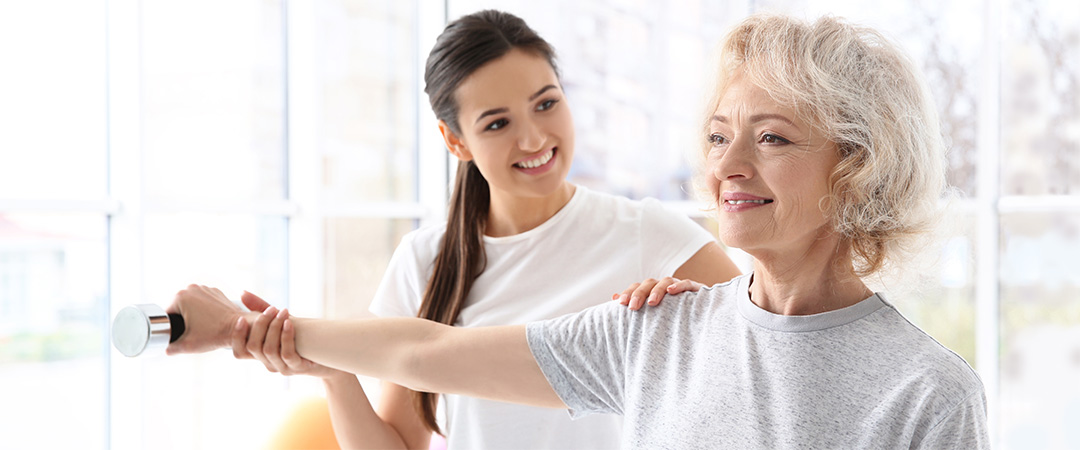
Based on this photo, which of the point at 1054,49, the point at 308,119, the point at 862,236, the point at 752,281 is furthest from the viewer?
the point at 308,119

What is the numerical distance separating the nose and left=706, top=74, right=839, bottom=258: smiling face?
0.63 meters

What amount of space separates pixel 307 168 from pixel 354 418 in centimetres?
186

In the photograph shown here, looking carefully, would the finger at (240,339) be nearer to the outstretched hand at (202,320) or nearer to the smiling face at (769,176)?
the outstretched hand at (202,320)

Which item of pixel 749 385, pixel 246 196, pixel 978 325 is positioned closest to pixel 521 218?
pixel 749 385

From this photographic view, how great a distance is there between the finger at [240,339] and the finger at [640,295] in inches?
26.5

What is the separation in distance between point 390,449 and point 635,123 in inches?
96.7

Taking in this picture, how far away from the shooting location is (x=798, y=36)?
3.69 ft

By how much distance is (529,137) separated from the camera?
1717 millimetres

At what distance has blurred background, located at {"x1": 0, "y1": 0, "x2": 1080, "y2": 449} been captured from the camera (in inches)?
98.3

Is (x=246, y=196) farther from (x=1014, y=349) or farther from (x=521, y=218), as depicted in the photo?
(x=1014, y=349)

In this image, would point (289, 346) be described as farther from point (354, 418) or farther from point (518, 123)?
point (518, 123)

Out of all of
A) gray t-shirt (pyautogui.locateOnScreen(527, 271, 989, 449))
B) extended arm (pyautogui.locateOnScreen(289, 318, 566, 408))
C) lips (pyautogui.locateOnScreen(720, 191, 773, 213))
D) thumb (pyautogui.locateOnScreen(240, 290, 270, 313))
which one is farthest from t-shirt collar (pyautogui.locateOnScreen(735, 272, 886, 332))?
thumb (pyautogui.locateOnScreen(240, 290, 270, 313))

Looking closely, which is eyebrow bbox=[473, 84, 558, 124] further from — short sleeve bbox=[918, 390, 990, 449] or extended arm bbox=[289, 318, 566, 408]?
short sleeve bbox=[918, 390, 990, 449]

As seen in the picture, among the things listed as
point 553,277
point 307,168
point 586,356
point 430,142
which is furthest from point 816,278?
point 430,142
